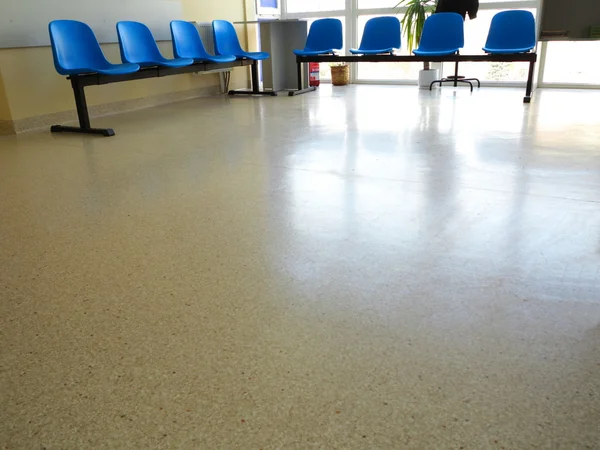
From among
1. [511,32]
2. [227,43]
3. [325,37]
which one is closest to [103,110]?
[227,43]

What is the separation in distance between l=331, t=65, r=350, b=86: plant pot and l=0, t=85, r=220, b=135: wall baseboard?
5.69 ft

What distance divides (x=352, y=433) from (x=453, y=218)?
1.31 m

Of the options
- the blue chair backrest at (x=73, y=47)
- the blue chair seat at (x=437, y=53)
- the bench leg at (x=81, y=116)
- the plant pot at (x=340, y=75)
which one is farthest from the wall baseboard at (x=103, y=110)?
the blue chair seat at (x=437, y=53)

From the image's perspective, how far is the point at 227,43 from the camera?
6.26 metres

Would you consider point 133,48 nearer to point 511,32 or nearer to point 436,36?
point 436,36

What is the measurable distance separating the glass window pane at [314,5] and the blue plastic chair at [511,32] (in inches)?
100.0

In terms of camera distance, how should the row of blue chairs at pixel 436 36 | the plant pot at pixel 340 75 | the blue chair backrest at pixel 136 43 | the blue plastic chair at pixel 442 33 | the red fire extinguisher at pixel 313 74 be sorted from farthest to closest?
the plant pot at pixel 340 75 → the red fire extinguisher at pixel 313 74 → the blue plastic chair at pixel 442 33 → the row of blue chairs at pixel 436 36 → the blue chair backrest at pixel 136 43

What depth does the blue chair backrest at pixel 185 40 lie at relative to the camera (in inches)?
218

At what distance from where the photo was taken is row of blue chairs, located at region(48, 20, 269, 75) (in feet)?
14.2

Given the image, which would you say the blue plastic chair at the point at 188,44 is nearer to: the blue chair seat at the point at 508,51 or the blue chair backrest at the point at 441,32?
Result: the blue chair backrest at the point at 441,32

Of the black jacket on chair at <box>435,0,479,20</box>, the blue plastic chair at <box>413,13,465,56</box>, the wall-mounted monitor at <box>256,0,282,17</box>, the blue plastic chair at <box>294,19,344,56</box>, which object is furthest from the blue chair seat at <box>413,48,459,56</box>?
the wall-mounted monitor at <box>256,0,282,17</box>

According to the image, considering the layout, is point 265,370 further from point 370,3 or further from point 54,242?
point 370,3

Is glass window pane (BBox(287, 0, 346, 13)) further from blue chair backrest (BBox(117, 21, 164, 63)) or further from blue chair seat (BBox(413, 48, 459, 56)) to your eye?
blue chair backrest (BBox(117, 21, 164, 63))

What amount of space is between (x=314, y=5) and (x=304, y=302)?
718cm
